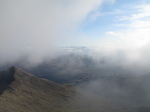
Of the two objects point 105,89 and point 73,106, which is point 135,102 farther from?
point 73,106

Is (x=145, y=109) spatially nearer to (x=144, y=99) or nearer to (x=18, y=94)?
(x=144, y=99)

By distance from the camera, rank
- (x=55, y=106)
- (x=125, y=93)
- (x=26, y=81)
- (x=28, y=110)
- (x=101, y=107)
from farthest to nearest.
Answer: (x=125, y=93), (x=26, y=81), (x=101, y=107), (x=55, y=106), (x=28, y=110)

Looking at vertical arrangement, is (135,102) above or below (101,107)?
above

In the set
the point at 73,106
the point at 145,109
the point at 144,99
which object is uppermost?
the point at 144,99

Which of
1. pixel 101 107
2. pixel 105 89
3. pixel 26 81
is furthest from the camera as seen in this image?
pixel 105 89

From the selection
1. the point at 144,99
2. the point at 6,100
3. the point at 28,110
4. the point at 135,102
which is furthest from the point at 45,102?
the point at 144,99

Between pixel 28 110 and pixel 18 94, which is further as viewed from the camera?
pixel 18 94
